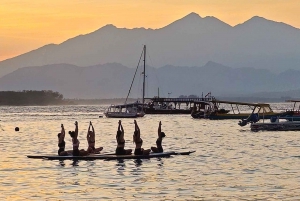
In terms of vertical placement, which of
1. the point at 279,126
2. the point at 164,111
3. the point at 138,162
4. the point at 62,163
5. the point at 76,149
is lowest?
the point at 62,163

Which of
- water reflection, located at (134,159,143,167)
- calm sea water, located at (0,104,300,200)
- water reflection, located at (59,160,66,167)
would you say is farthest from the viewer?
water reflection, located at (59,160,66,167)

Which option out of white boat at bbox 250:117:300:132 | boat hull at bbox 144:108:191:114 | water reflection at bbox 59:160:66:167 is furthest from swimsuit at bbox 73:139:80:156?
boat hull at bbox 144:108:191:114

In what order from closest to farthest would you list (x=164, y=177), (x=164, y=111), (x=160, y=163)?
(x=164, y=177) → (x=160, y=163) → (x=164, y=111)

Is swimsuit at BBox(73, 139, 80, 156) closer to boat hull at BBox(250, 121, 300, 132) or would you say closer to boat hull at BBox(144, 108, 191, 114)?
boat hull at BBox(250, 121, 300, 132)

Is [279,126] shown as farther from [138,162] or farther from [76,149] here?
[76,149]

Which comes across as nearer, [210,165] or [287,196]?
[287,196]

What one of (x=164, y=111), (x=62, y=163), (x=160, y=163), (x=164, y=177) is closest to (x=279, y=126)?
(x=160, y=163)

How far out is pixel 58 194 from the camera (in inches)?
1565

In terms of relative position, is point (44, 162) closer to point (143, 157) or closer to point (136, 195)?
point (143, 157)

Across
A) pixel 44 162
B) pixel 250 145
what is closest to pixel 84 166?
→ pixel 44 162

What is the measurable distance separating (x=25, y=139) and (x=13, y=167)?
3825 cm

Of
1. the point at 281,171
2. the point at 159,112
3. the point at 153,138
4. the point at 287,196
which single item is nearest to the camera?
the point at 287,196

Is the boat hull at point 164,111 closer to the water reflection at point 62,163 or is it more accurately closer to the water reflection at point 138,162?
the water reflection at point 62,163

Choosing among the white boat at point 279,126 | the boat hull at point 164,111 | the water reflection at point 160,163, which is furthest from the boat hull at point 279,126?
the boat hull at point 164,111
